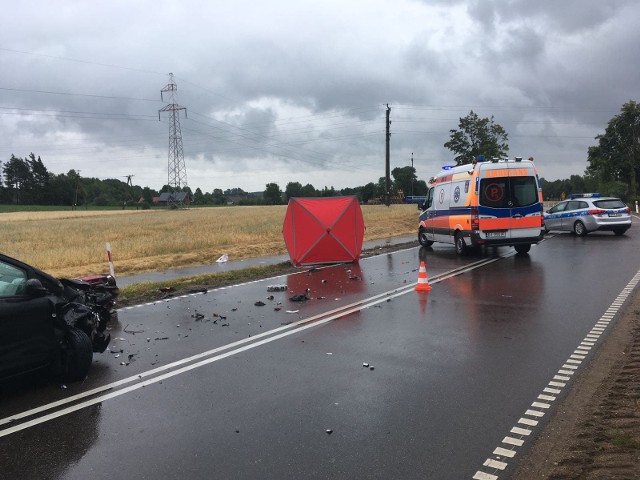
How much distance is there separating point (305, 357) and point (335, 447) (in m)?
2.32

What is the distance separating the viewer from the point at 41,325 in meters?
5.19

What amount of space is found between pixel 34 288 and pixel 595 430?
5.18 meters

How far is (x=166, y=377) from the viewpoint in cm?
554

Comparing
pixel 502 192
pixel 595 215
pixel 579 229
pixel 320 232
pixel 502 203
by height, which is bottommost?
pixel 579 229

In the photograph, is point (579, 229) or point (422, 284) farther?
point (579, 229)

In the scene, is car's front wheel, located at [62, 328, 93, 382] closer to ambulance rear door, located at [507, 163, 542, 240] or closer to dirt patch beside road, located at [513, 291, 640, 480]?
dirt patch beside road, located at [513, 291, 640, 480]

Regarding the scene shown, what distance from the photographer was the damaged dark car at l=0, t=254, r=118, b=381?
4883 millimetres

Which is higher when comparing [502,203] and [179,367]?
[502,203]

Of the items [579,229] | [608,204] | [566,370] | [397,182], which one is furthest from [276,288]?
[397,182]

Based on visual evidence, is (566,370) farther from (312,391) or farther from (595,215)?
(595,215)

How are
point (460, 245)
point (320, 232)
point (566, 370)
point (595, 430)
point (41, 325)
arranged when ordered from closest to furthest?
1. point (595, 430)
2. point (41, 325)
3. point (566, 370)
4. point (320, 232)
5. point (460, 245)

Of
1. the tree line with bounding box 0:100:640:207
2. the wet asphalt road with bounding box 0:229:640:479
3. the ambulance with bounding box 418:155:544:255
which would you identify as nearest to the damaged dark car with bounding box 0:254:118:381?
the wet asphalt road with bounding box 0:229:640:479

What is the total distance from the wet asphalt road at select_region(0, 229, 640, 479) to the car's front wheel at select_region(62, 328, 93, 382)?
0.47 feet

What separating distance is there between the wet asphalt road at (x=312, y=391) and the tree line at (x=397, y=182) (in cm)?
3495
